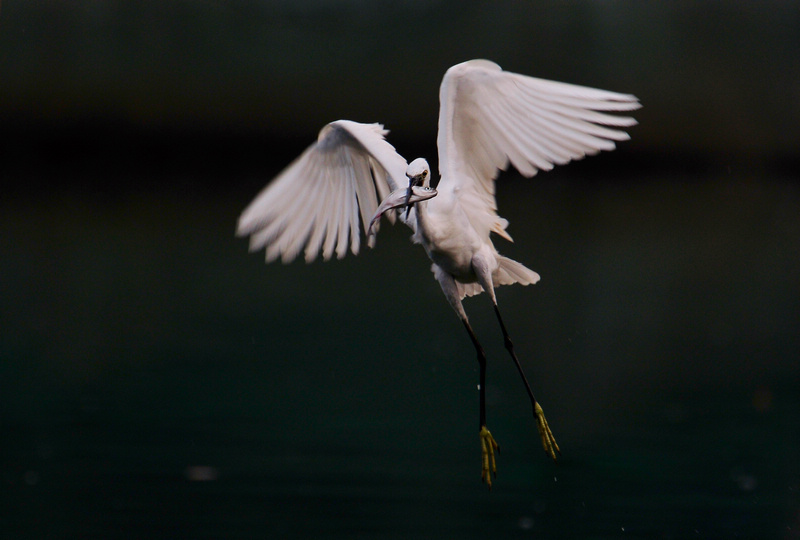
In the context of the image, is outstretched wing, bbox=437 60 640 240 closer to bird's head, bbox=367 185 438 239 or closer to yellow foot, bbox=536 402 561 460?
bird's head, bbox=367 185 438 239

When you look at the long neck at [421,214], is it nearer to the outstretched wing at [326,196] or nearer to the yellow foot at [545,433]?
the outstretched wing at [326,196]

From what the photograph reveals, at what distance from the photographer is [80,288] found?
13.9 m

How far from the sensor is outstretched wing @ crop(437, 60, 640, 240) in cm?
511

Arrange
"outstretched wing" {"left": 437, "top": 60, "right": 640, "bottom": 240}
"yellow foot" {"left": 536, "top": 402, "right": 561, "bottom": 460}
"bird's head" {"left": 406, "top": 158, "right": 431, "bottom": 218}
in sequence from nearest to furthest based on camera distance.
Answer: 1. "bird's head" {"left": 406, "top": 158, "right": 431, "bottom": 218}
2. "outstretched wing" {"left": 437, "top": 60, "right": 640, "bottom": 240}
3. "yellow foot" {"left": 536, "top": 402, "right": 561, "bottom": 460}

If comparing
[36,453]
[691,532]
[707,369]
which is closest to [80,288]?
[36,453]

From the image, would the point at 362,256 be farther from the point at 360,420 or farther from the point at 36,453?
the point at 36,453

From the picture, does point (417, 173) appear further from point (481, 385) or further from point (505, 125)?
point (481, 385)

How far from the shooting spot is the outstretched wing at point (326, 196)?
5.63m

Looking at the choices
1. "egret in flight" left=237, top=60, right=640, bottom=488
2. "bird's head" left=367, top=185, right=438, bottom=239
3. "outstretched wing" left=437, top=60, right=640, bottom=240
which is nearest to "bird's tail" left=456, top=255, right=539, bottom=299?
"egret in flight" left=237, top=60, right=640, bottom=488

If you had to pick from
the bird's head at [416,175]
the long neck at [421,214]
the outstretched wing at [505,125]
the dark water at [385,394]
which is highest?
the outstretched wing at [505,125]

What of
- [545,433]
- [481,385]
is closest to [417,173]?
[481,385]

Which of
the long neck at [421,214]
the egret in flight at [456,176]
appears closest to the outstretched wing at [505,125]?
the egret in flight at [456,176]

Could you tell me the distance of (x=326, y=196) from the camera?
229 inches

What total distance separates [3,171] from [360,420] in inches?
655
